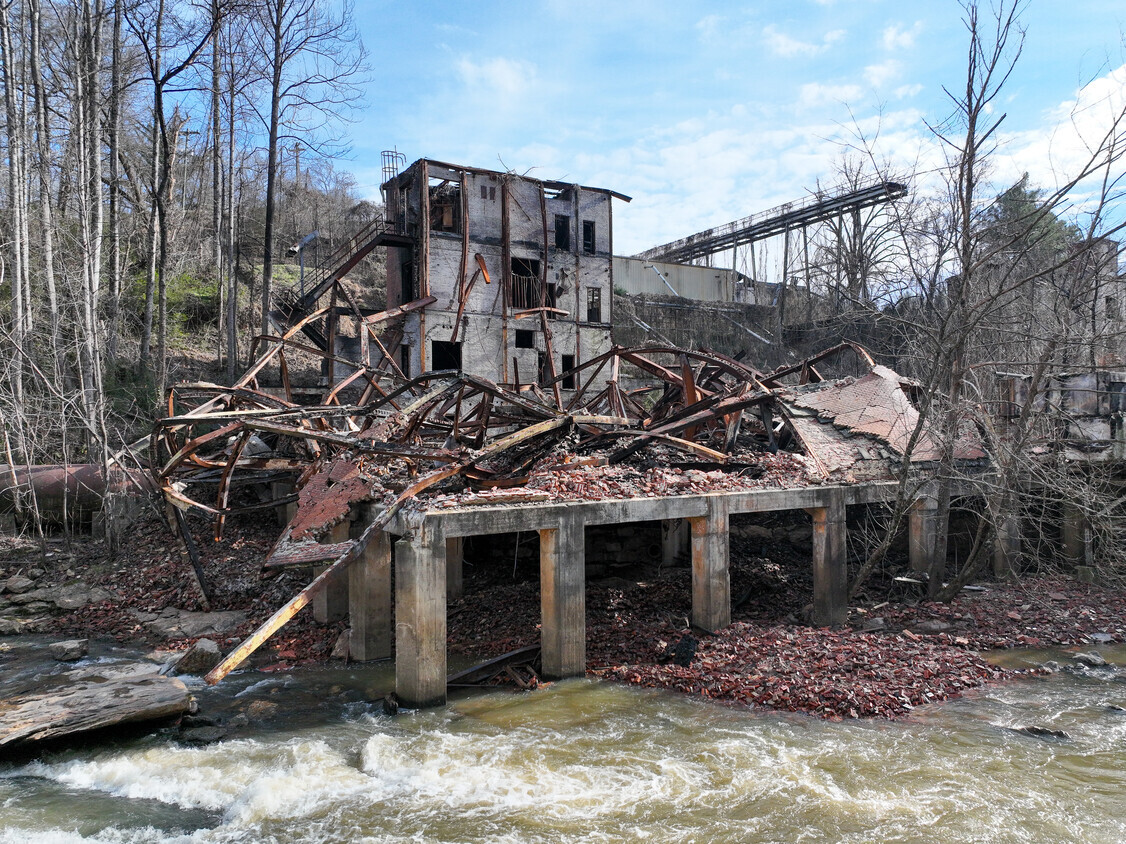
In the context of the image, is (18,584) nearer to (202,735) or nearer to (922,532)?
(202,735)

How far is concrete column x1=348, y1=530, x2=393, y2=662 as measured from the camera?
32.7 feet

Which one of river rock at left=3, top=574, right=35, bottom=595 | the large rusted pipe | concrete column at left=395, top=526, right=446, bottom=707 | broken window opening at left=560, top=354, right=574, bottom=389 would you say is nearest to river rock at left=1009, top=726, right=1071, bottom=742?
concrete column at left=395, top=526, right=446, bottom=707

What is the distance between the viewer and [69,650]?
10.4m

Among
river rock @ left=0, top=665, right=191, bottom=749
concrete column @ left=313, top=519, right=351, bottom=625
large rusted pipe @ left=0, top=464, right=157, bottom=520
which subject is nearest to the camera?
river rock @ left=0, top=665, right=191, bottom=749

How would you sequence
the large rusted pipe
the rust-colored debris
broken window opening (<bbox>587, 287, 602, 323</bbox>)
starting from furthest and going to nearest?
broken window opening (<bbox>587, 287, 602, 323</bbox>), the large rusted pipe, the rust-colored debris

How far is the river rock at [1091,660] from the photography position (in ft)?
32.7

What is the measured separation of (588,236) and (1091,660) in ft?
63.2

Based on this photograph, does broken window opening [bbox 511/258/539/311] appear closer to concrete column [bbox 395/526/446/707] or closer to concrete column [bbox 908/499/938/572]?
concrete column [bbox 908/499/938/572]

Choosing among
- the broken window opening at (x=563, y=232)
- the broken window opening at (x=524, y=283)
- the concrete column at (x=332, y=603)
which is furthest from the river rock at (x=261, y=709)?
the broken window opening at (x=563, y=232)

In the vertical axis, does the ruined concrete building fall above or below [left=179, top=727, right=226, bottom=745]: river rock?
above

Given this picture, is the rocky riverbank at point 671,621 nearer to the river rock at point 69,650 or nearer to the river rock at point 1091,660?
the river rock at point 1091,660

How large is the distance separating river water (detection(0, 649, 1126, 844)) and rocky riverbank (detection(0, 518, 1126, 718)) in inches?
24.2

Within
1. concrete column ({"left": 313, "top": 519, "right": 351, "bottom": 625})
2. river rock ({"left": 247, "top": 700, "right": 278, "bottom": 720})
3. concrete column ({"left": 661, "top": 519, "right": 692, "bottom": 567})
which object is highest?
concrete column ({"left": 661, "top": 519, "right": 692, "bottom": 567})

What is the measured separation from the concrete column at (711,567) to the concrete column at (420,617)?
3.99 m
